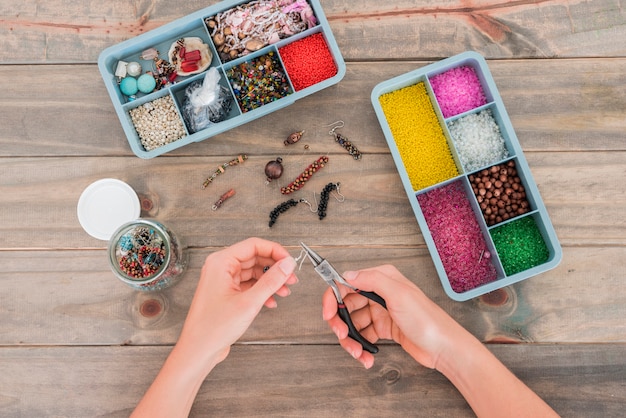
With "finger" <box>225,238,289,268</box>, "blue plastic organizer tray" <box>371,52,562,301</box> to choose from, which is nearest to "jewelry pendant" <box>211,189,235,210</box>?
"finger" <box>225,238,289,268</box>

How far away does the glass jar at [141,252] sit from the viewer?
4.14 feet

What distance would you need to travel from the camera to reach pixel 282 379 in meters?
1.42

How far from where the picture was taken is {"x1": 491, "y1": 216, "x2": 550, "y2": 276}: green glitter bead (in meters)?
Result: 1.39

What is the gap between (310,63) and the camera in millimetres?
1409

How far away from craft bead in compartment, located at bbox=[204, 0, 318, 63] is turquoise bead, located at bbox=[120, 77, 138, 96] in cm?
24

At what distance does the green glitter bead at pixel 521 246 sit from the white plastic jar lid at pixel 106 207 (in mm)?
984

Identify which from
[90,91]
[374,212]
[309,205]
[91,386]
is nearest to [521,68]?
[374,212]

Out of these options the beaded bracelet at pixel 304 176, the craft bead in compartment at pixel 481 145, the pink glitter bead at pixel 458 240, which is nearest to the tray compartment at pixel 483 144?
the craft bead in compartment at pixel 481 145

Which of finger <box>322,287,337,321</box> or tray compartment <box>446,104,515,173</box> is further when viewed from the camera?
tray compartment <box>446,104,515,173</box>

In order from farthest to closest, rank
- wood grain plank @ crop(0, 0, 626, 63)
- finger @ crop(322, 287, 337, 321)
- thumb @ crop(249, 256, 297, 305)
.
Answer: wood grain plank @ crop(0, 0, 626, 63), finger @ crop(322, 287, 337, 321), thumb @ crop(249, 256, 297, 305)

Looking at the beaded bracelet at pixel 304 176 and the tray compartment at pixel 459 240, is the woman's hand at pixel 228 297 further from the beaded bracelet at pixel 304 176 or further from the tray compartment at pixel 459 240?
the tray compartment at pixel 459 240

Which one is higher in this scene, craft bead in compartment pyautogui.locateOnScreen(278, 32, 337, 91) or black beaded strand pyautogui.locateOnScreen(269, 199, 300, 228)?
craft bead in compartment pyautogui.locateOnScreen(278, 32, 337, 91)

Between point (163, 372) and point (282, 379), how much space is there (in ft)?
1.15

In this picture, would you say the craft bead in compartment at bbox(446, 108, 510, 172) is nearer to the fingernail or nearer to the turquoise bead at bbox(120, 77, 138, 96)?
the fingernail
